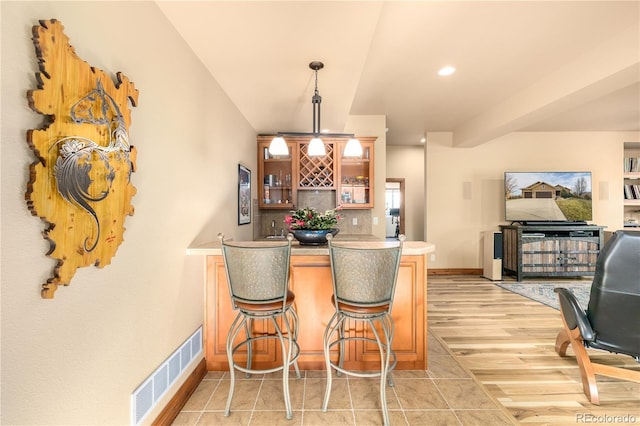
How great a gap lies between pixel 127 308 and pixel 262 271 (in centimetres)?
68

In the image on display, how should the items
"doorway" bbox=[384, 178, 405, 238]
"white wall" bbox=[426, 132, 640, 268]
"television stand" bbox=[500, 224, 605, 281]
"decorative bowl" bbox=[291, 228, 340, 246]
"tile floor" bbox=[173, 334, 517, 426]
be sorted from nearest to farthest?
"tile floor" bbox=[173, 334, 517, 426] → "decorative bowl" bbox=[291, 228, 340, 246] → "television stand" bbox=[500, 224, 605, 281] → "white wall" bbox=[426, 132, 640, 268] → "doorway" bbox=[384, 178, 405, 238]

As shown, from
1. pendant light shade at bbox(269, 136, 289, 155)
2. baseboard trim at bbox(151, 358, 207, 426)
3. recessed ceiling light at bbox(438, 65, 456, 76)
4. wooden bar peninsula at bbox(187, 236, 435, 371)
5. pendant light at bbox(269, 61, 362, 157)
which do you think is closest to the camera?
baseboard trim at bbox(151, 358, 207, 426)

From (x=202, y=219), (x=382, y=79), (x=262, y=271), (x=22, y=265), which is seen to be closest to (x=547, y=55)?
(x=382, y=79)

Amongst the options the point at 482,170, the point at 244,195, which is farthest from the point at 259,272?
the point at 482,170

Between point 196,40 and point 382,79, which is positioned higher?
point 382,79

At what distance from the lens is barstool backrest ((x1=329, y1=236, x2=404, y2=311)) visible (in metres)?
1.66

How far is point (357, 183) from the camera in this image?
172 inches

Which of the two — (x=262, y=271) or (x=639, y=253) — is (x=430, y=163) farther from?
(x=262, y=271)

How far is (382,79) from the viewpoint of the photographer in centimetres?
323

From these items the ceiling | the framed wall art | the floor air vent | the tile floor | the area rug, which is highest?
the ceiling

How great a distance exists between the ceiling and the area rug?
2.53m

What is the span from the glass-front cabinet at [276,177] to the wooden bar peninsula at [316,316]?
7.02ft

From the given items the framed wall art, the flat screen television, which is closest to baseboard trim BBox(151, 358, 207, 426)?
the framed wall art

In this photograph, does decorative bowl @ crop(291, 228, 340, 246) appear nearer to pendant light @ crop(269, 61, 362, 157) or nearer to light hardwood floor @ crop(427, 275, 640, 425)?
pendant light @ crop(269, 61, 362, 157)
